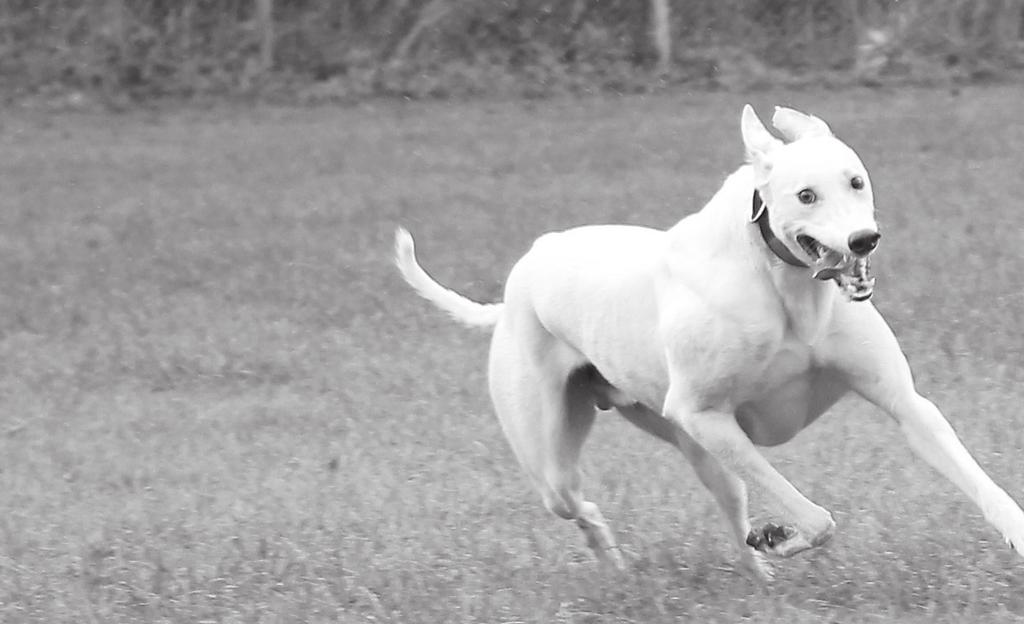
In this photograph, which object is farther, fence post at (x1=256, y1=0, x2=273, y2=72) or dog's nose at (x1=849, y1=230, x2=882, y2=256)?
fence post at (x1=256, y1=0, x2=273, y2=72)

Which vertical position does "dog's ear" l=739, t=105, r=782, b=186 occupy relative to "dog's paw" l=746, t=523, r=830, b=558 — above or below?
above

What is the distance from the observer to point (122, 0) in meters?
23.0

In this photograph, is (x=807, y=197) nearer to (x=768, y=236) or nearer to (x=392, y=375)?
(x=768, y=236)

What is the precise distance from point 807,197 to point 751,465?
837 millimetres

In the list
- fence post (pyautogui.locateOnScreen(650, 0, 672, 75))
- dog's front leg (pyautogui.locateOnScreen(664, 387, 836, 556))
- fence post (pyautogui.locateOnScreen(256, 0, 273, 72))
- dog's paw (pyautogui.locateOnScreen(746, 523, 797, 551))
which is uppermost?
dog's front leg (pyautogui.locateOnScreen(664, 387, 836, 556))

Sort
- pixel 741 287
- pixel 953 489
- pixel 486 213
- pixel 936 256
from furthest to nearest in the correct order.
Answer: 1. pixel 486 213
2. pixel 936 256
3. pixel 953 489
4. pixel 741 287

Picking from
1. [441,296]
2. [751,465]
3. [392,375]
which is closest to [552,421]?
[441,296]

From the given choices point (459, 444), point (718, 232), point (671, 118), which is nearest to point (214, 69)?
point (671, 118)

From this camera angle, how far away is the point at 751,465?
528 centimetres

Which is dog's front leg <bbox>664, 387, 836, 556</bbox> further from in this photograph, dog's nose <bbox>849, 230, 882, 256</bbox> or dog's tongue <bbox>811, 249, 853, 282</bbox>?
dog's nose <bbox>849, 230, 882, 256</bbox>

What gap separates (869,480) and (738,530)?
146 centimetres

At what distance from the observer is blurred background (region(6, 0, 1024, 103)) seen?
2150 centimetres

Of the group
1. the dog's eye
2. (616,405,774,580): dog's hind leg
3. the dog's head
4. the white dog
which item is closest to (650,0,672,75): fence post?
the white dog

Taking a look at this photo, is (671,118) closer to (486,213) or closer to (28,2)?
(486,213)
